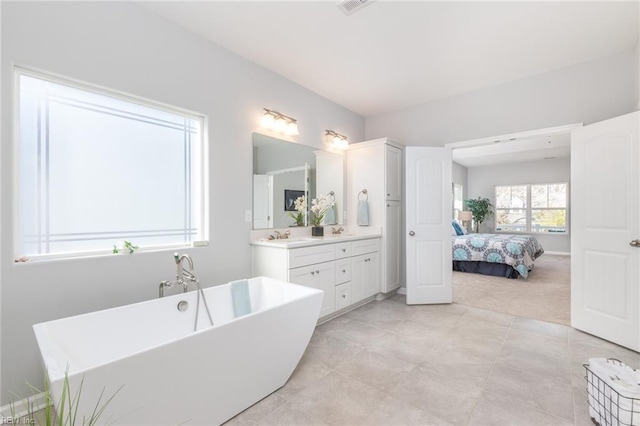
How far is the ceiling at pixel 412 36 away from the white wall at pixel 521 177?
19.5 feet

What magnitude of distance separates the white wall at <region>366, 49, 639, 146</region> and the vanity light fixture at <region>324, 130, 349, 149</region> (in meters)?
0.80

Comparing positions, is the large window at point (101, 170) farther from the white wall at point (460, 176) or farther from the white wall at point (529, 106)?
the white wall at point (460, 176)

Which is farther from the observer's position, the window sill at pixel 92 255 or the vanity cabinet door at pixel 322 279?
the vanity cabinet door at pixel 322 279

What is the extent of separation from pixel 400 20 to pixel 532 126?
2079mm

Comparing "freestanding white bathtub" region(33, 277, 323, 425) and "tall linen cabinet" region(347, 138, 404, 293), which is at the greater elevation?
"tall linen cabinet" region(347, 138, 404, 293)

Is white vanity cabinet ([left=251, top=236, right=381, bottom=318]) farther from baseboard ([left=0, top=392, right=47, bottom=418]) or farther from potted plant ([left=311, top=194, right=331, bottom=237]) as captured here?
baseboard ([left=0, top=392, right=47, bottom=418])

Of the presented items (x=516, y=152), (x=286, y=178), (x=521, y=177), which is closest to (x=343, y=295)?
(x=286, y=178)

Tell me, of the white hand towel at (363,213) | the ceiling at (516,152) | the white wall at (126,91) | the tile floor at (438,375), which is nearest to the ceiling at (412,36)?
the white wall at (126,91)

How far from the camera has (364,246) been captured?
370 centimetres

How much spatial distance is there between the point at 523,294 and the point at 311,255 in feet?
11.0

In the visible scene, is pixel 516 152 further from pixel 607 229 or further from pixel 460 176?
pixel 607 229

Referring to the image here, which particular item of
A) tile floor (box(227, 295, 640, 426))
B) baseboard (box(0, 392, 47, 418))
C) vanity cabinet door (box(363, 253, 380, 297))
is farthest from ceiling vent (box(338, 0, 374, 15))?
baseboard (box(0, 392, 47, 418))

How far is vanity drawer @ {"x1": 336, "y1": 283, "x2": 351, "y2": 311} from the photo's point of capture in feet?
10.9

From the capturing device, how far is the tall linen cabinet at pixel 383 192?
3.93 metres
